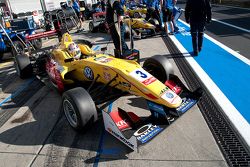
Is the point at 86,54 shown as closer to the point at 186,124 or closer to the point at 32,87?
the point at 32,87

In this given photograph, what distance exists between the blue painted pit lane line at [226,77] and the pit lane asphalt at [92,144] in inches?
22.0

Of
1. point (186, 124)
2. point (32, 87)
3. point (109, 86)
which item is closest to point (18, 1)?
point (32, 87)

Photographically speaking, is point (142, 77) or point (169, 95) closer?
point (169, 95)

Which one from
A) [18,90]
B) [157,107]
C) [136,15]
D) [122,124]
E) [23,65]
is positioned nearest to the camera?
[122,124]

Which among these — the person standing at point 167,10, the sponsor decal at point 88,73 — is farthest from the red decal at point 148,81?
the person standing at point 167,10

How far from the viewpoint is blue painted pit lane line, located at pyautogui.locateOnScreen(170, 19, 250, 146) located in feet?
13.5

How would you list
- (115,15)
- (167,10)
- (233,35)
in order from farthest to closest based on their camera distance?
1. (167,10)
2. (233,35)
3. (115,15)

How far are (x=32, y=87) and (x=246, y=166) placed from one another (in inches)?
201

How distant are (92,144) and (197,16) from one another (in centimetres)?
521

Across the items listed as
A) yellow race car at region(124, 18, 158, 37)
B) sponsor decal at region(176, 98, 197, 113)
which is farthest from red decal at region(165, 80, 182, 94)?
yellow race car at region(124, 18, 158, 37)

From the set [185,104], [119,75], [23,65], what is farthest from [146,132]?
[23,65]

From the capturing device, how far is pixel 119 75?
4.22 m

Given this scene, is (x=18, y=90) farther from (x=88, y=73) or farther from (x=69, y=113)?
(x=69, y=113)

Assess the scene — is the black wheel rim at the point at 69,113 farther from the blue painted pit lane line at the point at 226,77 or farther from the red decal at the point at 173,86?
the blue painted pit lane line at the point at 226,77
